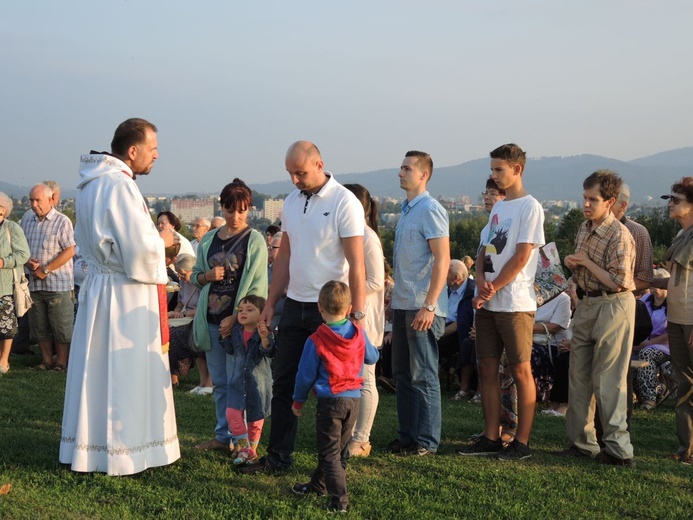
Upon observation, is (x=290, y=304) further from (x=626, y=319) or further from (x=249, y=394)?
(x=626, y=319)

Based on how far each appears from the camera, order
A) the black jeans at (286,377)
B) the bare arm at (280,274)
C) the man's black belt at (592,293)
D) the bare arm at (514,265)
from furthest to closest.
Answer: the man's black belt at (592,293), the bare arm at (514,265), the bare arm at (280,274), the black jeans at (286,377)

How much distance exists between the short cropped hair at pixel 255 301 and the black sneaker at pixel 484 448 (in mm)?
2013

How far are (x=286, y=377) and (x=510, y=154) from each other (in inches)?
97.2

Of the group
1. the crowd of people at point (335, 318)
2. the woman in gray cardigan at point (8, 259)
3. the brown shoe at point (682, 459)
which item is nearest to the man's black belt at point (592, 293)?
the crowd of people at point (335, 318)

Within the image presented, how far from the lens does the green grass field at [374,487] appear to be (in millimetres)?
4754

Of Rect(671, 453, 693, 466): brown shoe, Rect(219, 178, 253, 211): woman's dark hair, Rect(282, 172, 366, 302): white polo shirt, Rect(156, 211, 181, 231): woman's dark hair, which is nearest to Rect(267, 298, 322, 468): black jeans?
Rect(282, 172, 366, 302): white polo shirt

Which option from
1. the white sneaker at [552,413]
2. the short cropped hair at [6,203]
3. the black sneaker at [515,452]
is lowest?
the white sneaker at [552,413]

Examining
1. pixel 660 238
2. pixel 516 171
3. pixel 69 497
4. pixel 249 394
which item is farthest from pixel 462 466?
pixel 660 238

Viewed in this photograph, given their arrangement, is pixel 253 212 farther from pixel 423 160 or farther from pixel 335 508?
pixel 335 508

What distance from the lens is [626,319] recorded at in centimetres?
618

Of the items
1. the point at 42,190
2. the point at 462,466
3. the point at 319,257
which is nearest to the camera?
the point at 319,257

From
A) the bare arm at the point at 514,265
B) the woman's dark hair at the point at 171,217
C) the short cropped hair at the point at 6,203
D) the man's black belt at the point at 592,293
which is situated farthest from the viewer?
the woman's dark hair at the point at 171,217

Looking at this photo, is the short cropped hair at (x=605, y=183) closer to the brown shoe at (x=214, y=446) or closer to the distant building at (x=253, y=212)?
the distant building at (x=253, y=212)

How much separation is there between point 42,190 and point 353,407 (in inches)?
281
